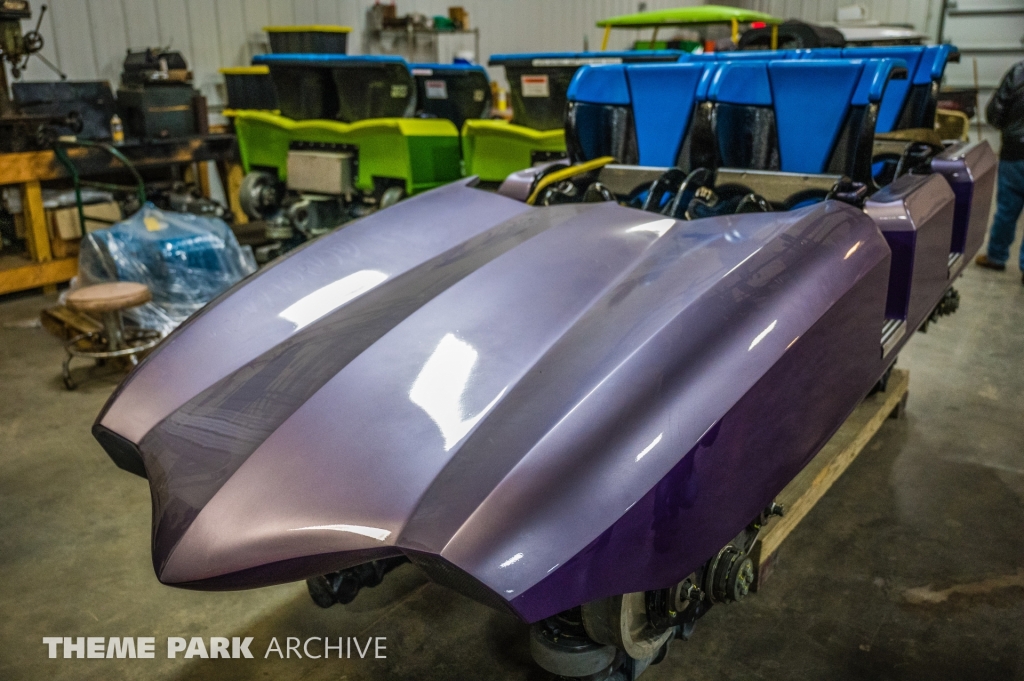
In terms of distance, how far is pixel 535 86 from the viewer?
13.3 ft

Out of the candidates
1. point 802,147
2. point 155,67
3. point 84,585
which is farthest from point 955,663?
point 155,67

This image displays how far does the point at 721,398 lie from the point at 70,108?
4578mm

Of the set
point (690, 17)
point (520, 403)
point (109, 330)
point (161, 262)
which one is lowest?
point (109, 330)

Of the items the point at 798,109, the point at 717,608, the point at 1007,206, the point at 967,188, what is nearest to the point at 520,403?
the point at 717,608

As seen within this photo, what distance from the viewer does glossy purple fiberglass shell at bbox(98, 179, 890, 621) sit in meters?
1.02

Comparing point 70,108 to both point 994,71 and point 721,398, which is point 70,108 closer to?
point 721,398

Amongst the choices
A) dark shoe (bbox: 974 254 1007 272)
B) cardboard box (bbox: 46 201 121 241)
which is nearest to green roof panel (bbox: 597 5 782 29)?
dark shoe (bbox: 974 254 1007 272)

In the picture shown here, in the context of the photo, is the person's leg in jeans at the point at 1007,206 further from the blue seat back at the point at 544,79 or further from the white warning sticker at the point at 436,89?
the white warning sticker at the point at 436,89

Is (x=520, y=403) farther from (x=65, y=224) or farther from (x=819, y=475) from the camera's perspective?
(x=65, y=224)

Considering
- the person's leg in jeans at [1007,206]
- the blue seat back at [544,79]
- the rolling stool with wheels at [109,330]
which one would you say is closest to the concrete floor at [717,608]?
the rolling stool with wheels at [109,330]

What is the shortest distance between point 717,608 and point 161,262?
2705mm

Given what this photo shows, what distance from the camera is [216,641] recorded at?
166 centimetres

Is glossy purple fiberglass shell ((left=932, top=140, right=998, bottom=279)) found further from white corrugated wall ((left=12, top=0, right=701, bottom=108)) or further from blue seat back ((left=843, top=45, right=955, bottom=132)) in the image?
white corrugated wall ((left=12, top=0, right=701, bottom=108))

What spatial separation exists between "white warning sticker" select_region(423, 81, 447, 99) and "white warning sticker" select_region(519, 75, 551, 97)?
0.59m
